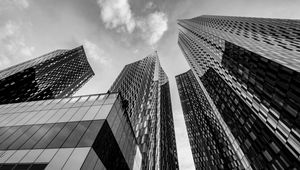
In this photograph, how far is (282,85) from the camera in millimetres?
38344

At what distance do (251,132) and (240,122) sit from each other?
6.51 meters

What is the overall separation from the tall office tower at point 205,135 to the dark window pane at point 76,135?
189ft

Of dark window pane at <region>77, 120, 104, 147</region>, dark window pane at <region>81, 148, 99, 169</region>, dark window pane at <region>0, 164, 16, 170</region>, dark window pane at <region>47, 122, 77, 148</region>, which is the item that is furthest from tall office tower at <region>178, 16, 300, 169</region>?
dark window pane at <region>0, 164, 16, 170</region>

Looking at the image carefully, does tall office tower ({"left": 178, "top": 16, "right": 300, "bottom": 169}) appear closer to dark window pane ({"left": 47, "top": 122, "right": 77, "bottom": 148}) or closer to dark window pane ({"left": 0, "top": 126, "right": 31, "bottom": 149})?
dark window pane ({"left": 47, "top": 122, "right": 77, "bottom": 148})

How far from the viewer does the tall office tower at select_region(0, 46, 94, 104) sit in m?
92.7

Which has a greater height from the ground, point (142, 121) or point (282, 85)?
point (142, 121)

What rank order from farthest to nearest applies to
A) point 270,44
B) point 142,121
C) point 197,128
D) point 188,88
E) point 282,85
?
point 188,88 < point 197,128 < point 142,121 < point 270,44 < point 282,85

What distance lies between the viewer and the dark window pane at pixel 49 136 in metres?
18.6

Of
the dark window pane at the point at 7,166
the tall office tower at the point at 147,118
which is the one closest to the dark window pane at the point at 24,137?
the dark window pane at the point at 7,166

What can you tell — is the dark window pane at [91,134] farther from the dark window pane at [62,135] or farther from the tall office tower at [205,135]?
the tall office tower at [205,135]

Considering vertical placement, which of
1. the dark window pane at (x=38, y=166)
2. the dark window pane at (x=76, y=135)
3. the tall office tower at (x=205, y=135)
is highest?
the tall office tower at (x=205, y=135)

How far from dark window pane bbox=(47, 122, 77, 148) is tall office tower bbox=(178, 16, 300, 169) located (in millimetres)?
37770

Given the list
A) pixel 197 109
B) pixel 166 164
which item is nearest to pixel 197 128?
pixel 197 109

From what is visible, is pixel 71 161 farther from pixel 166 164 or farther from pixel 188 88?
pixel 188 88
